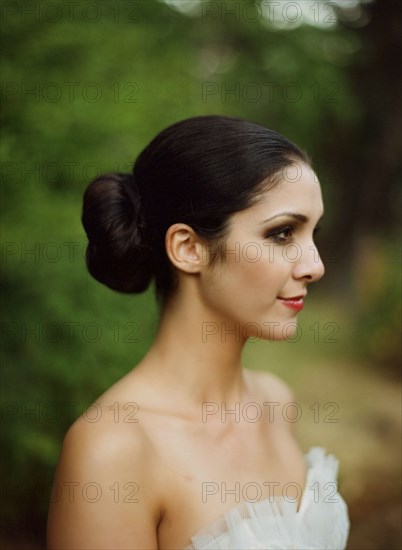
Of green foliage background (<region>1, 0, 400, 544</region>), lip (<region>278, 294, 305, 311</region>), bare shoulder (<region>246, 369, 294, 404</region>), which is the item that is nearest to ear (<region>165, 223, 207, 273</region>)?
lip (<region>278, 294, 305, 311</region>)

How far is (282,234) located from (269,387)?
77 cm

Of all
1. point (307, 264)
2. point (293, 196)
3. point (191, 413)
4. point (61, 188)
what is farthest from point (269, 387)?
point (61, 188)

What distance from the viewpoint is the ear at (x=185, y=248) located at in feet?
5.86

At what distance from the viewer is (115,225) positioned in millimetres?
1806

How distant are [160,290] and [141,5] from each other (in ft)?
6.31

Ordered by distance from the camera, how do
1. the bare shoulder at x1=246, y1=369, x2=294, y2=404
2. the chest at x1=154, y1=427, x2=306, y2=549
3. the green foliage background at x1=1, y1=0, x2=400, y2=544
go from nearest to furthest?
the chest at x1=154, y1=427, x2=306, y2=549 → the bare shoulder at x1=246, y1=369, x2=294, y2=404 → the green foliage background at x1=1, y1=0, x2=400, y2=544

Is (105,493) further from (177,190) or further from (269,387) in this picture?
(269,387)

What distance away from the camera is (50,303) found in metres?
2.71

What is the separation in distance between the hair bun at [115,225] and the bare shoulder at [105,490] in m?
0.42

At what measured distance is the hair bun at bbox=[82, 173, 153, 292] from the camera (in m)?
1.80

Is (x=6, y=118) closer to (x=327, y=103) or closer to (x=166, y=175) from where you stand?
(x=166, y=175)

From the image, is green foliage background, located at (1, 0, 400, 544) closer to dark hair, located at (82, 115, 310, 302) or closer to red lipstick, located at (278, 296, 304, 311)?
dark hair, located at (82, 115, 310, 302)

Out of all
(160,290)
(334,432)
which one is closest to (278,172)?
(160,290)

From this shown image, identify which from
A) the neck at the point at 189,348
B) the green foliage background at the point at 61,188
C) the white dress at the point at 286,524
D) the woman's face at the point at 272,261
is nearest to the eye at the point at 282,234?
the woman's face at the point at 272,261
